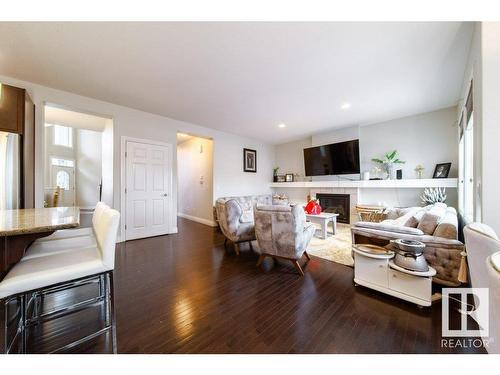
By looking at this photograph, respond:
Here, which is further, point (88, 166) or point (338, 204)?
point (88, 166)

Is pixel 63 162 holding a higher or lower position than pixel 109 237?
higher

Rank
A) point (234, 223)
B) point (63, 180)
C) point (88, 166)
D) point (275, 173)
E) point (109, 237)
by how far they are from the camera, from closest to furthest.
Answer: point (109, 237) < point (234, 223) < point (63, 180) < point (88, 166) < point (275, 173)

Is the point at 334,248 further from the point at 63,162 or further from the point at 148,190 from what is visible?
the point at 63,162

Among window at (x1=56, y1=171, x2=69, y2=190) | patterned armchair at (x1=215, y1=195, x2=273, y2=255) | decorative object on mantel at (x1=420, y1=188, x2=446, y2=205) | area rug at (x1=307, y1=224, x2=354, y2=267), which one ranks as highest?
window at (x1=56, y1=171, x2=69, y2=190)

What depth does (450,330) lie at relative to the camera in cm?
139

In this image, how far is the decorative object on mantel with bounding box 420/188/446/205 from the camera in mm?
3633

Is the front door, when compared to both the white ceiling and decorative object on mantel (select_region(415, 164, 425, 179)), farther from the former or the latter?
decorative object on mantel (select_region(415, 164, 425, 179))

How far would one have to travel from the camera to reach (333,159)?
495cm

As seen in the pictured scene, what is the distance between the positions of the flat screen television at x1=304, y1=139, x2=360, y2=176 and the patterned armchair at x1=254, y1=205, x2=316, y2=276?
299cm

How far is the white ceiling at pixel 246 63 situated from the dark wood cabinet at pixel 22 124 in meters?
0.35

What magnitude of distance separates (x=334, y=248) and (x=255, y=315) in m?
2.08

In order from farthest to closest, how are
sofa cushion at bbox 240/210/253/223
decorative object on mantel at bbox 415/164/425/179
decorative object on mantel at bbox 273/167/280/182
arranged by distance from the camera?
decorative object on mantel at bbox 273/167/280/182 → decorative object on mantel at bbox 415/164/425/179 → sofa cushion at bbox 240/210/253/223

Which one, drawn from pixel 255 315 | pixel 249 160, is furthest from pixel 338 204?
pixel 255 315

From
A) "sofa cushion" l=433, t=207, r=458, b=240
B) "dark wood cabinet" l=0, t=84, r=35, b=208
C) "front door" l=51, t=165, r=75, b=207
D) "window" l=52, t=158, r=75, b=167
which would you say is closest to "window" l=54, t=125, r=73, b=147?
Answer: "window" l=52, t=158, r=75, b=167
